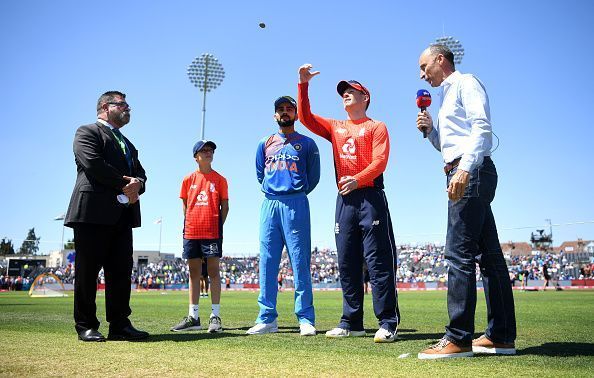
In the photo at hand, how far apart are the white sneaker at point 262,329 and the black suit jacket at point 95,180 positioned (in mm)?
1862

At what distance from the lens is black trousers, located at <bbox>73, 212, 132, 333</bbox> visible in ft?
14.5

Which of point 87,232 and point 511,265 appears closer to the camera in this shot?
point 87,232

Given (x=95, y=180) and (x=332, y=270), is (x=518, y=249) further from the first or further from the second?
(x=95, y=180)

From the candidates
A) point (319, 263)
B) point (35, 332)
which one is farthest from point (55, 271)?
point (35, 332)

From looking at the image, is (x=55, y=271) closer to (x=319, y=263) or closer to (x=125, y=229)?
(x=319, y=263)

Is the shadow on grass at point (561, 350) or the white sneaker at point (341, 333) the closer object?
the shadow on grass at point (561, 350)

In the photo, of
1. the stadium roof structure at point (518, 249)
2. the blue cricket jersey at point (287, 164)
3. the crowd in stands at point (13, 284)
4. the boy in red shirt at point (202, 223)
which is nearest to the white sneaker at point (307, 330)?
the boy in red shirt at point (202, 223)

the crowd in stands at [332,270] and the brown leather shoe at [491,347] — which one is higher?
the brown leather shoe at [491,347]

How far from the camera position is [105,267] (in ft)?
15.7

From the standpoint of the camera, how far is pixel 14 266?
53.9 meters

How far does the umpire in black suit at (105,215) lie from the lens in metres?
4.42

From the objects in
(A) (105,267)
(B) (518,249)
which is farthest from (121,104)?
(B) (518,249)

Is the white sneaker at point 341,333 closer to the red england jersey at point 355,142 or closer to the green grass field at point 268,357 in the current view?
the green grass field at point 268,357

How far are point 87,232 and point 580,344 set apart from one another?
4.55 meters
